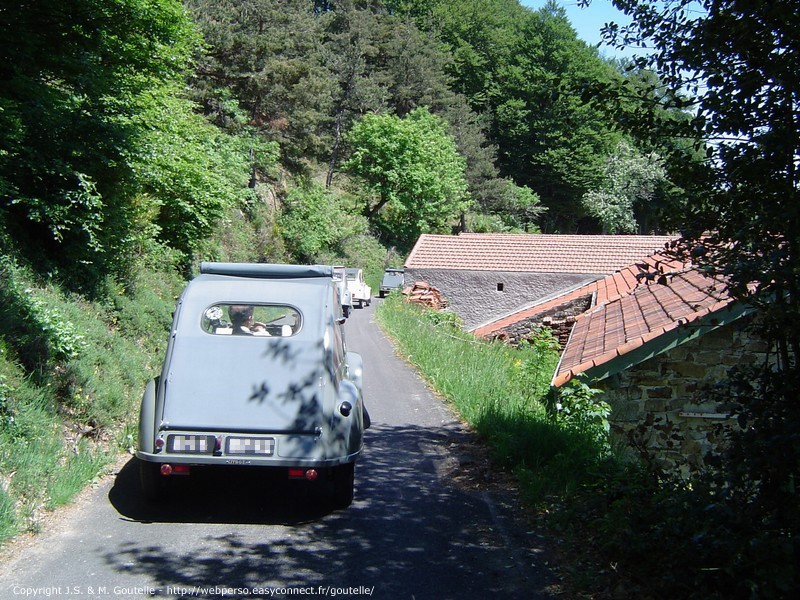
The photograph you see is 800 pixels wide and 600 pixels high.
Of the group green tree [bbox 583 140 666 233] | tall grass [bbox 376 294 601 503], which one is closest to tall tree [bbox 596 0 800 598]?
tall grass [bbox 376 294 601 503]

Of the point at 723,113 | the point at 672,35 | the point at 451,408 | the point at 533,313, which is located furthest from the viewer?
the point at 533,313

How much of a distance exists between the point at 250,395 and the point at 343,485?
116 centimetres

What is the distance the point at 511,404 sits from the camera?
9.94 m

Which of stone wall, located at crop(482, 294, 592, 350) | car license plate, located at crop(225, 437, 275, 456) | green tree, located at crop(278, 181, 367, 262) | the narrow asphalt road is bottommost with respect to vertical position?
the narrow asphalt road

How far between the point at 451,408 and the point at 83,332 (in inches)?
215

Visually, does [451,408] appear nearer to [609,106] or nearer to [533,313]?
[609,106]

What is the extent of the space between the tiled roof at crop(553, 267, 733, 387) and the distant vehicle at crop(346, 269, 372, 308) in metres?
19.1

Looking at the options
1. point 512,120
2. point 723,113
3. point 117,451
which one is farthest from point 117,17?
point 512,120

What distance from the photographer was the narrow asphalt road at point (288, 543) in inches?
190

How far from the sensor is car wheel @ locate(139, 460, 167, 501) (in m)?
6.29

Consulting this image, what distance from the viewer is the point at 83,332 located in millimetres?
9688

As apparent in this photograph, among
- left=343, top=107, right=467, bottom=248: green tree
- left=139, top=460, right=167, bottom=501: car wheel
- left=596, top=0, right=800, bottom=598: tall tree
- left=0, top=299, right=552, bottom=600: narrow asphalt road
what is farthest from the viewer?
left=343, top=107, right=467, bottom=248: green tree

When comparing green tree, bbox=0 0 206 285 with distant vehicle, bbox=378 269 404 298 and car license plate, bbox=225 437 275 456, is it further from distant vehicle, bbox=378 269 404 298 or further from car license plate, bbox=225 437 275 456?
distant vehicle, bbox=378 269 404 298

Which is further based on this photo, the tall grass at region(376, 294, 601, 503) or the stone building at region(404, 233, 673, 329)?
the stone building at region(404, 233, 673, 329)
